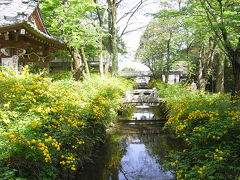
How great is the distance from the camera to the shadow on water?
5117 mm

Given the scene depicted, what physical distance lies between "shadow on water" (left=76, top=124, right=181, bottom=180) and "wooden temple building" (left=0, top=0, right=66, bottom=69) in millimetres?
4728

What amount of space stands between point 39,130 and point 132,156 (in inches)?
135

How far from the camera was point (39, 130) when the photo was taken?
373cm

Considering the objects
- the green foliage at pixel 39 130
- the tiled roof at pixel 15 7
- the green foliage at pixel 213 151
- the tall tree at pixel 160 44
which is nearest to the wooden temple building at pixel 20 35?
the tiled roof at pixel 15 7

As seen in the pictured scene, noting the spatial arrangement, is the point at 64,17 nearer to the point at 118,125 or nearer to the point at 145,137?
the point at 118,125

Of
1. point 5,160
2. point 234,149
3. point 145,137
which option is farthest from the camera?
point 145,137

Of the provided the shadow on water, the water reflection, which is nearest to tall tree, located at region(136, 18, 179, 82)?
the shadow on water

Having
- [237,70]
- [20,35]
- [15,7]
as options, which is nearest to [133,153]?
[237,70]

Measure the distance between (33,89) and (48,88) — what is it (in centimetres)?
36

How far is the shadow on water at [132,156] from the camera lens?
5.12 meters

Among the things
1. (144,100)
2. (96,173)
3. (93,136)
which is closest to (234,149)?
(96,173)

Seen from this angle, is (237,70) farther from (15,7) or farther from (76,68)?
(15,7)

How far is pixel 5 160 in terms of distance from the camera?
302 centimetres

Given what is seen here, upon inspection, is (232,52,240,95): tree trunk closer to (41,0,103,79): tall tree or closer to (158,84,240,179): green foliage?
(158,84,240,179): green foliage
